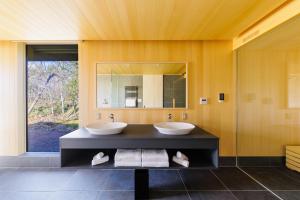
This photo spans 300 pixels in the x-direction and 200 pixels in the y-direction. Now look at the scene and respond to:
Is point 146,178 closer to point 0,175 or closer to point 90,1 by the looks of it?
point 90,1

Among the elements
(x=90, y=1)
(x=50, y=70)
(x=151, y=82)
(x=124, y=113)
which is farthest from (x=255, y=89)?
(x=50, y=70)

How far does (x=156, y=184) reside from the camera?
2426mm

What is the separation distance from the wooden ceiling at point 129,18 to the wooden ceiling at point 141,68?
43 cm

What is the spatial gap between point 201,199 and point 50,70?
3.19 metres

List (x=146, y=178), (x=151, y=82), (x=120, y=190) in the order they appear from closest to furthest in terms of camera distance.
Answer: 1. (x=146, y=178)
2. (x=120, y=190)
3. (x=151, y=82)

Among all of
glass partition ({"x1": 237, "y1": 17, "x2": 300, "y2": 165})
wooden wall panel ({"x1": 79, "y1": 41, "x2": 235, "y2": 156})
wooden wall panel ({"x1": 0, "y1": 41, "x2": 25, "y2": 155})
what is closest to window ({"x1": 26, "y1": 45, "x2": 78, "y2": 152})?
wooden wall panel ({"x1": 0, "y1": 41, "x2": 25, "y2": 155})

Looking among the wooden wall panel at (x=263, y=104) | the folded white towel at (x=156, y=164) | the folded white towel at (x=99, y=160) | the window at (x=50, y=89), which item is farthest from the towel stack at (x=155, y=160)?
the window at (x=50, y=89)

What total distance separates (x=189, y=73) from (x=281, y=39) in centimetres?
132

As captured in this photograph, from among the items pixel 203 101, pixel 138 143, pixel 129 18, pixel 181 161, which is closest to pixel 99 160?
pixel 138 143

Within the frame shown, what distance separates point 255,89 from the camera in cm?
294

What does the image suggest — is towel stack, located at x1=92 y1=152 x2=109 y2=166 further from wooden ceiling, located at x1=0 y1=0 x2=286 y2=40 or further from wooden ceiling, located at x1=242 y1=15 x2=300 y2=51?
wooden ceiling, located at x1=242 y1=15 x2=300 y2=51

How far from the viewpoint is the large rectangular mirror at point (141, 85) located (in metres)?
2.89

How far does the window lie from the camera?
3137mm

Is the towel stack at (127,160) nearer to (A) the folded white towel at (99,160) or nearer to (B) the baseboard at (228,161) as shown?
(A) the folded white towel at (99,160)
